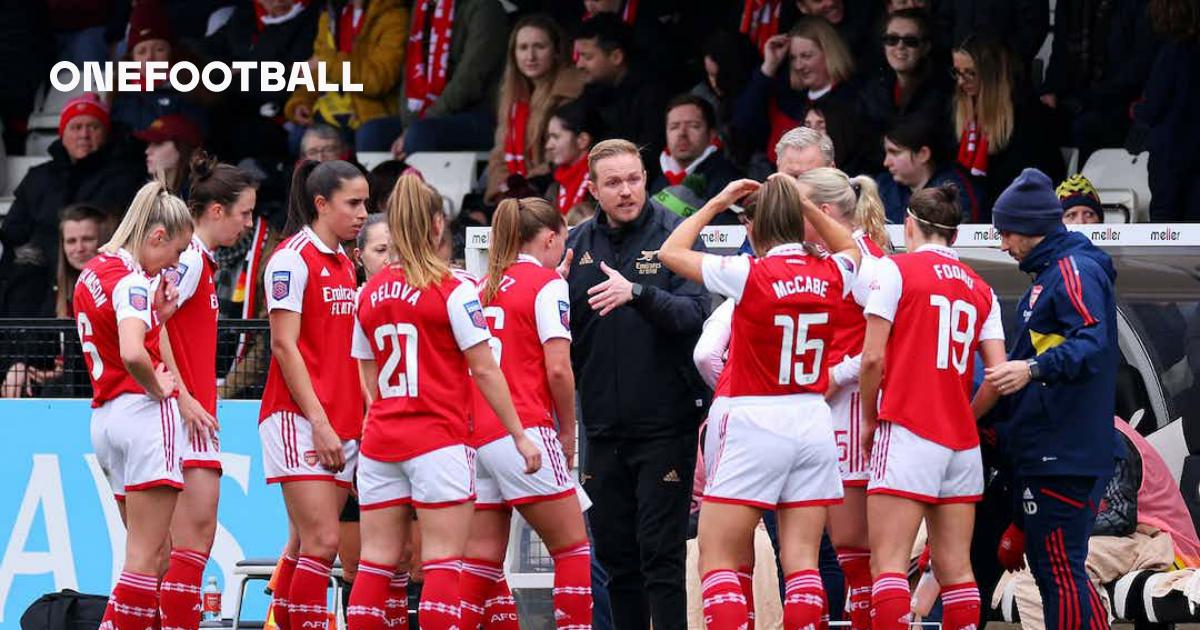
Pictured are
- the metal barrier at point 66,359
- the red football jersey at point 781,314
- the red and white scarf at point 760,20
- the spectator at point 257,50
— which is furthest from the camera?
the spectator at point 257,50

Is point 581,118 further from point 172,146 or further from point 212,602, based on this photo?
point 212,602

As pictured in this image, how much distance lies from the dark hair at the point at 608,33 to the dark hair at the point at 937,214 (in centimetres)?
556

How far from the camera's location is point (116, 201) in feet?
46.8

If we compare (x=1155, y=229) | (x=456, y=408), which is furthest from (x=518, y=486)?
(x=1155, y=229)

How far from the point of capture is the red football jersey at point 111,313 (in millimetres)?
8000

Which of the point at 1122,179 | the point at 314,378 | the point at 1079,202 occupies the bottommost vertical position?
the point at 314,378

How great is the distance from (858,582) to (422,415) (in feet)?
6.22

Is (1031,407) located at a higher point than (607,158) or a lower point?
lower

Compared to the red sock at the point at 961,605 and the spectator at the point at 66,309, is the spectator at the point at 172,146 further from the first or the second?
the red sock at the point at 961,605

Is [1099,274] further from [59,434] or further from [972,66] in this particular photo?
[59,434]

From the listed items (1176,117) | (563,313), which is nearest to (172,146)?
(1176,117)

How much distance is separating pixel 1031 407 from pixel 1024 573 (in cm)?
170

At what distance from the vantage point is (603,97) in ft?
43.0

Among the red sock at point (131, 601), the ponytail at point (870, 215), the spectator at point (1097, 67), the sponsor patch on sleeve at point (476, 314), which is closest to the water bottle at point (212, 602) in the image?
the red sock at point (131, 601)
